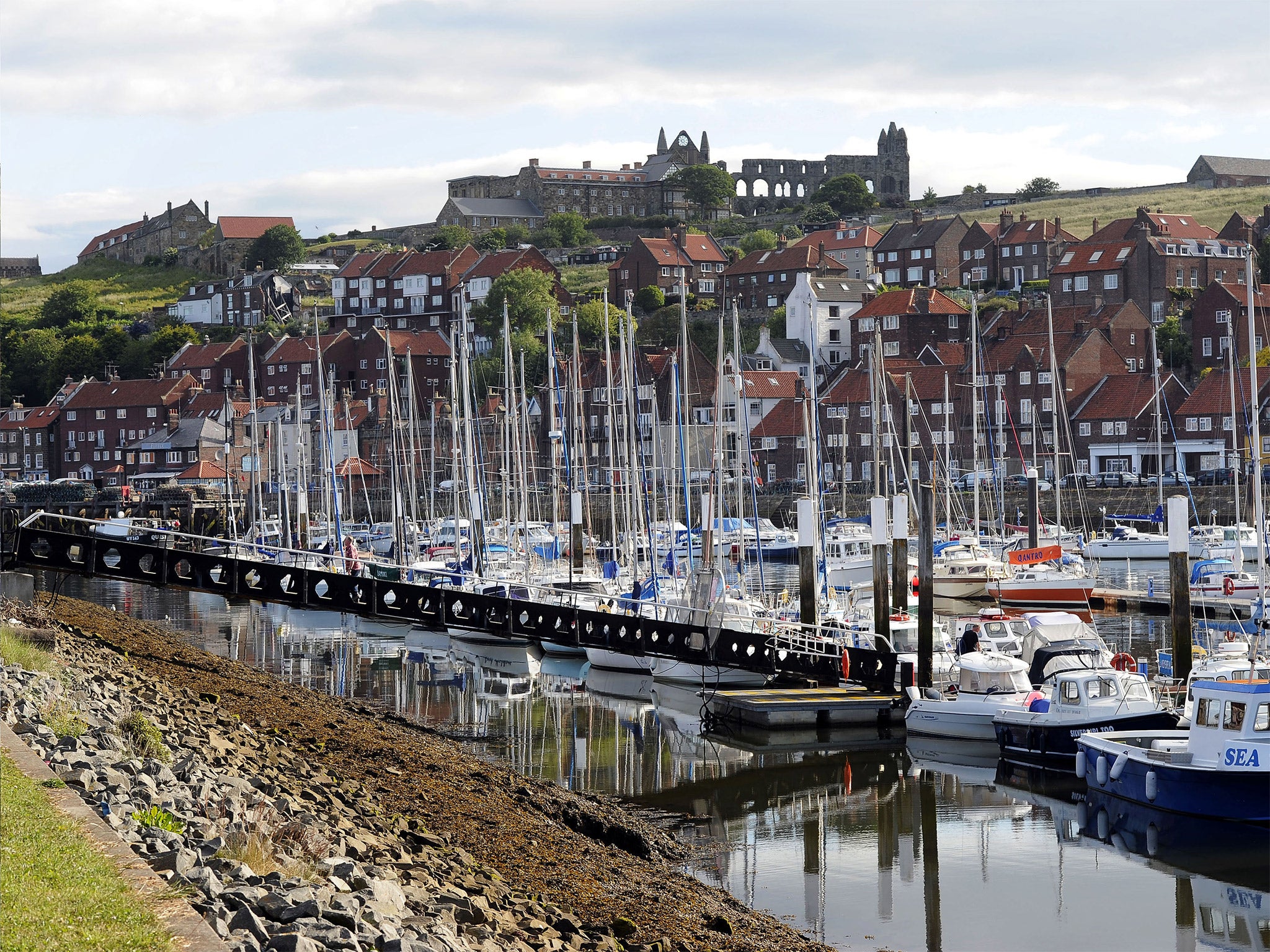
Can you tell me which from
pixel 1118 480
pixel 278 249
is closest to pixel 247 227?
pixel 278 249

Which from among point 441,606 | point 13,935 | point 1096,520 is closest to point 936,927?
point 13,935

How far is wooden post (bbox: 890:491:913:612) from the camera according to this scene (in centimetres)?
3519

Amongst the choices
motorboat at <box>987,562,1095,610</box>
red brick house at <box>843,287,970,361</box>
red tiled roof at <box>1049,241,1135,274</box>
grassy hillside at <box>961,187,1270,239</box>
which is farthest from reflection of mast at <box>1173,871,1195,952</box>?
grassy hillside at <box>961,187,1270,239</box>

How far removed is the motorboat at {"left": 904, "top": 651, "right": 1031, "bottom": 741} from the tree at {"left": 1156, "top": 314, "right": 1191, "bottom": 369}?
78.7m

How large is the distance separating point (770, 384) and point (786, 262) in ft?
106

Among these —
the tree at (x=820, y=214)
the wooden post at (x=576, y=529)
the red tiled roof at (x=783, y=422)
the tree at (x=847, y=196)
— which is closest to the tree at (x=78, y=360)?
the red tiled roof at (x=783, y=422)

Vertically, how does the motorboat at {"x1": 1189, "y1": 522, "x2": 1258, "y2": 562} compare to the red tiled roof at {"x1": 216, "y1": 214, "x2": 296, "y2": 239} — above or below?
below

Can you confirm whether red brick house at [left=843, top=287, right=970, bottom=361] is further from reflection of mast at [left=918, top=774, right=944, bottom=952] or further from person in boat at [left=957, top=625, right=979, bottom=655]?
reflection of mast at [left=918, top=774, right=944, bottom=952]

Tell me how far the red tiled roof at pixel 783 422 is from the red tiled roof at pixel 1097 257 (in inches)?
1213

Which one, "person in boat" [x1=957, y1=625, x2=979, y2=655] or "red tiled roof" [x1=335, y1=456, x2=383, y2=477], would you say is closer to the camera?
"person in boat" [x1=957, y1=625, x2=979, y2=655]

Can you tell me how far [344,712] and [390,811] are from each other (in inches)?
463

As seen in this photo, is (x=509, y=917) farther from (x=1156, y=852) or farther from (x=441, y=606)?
(x=441, y=606)

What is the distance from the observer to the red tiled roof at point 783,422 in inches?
3927

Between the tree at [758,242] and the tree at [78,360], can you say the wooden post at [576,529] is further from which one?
the tree at [78,360]
